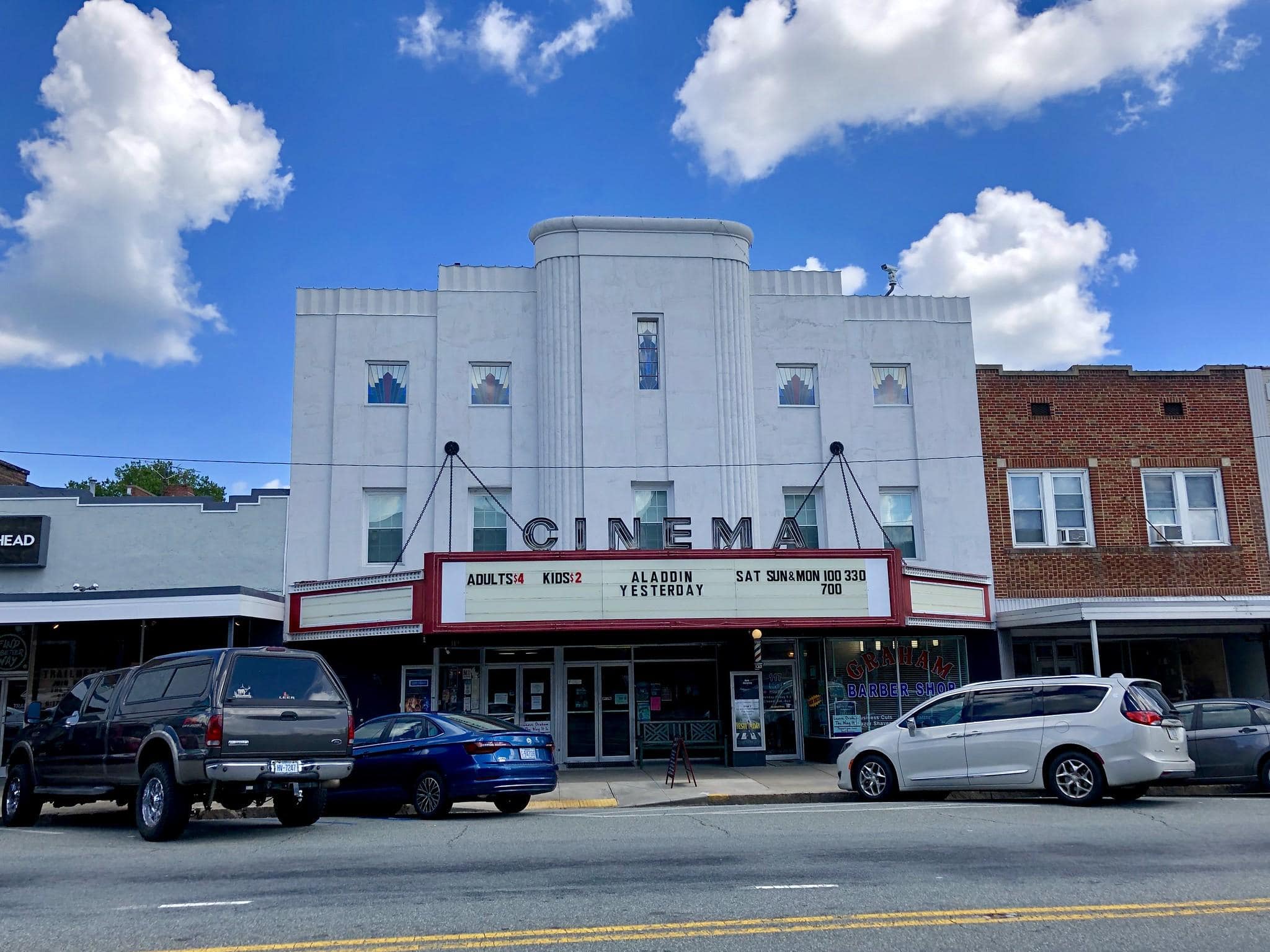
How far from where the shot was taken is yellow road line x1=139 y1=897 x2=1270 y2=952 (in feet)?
23.4

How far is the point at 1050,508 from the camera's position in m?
24.5

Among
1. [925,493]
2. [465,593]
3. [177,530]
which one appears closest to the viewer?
[465,593]

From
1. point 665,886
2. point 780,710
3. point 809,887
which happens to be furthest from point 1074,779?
point 780,710

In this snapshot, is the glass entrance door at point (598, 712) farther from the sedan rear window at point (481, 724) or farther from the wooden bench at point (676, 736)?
the sedan rear window at point (481, 724)

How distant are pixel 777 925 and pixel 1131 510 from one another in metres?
19.6

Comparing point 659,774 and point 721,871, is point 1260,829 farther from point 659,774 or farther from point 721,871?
point 659,774

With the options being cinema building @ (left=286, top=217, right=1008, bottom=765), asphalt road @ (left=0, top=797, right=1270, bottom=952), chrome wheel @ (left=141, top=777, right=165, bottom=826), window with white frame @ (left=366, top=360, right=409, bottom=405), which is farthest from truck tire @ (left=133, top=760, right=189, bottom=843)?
window with white frame @ (left=366, top=360, right=409, bottom=405)

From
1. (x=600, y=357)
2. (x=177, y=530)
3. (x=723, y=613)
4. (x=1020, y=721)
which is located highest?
(x=600, y=357)

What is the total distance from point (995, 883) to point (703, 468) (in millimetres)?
15269

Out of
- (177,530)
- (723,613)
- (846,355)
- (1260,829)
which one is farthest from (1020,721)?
(177,530)

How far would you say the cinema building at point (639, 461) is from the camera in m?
23.3

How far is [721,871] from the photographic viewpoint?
955cm

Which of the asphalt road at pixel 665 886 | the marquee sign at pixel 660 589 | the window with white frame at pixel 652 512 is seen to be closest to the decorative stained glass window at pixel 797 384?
the window with white frame at pixel 652 512

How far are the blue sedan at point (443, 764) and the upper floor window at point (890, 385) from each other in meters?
12.5
